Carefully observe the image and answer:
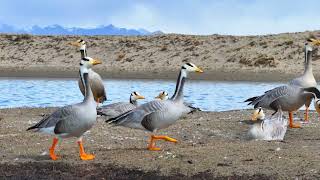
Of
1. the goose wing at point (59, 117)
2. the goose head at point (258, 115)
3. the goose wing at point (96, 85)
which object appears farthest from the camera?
the goose wing at point (96, 85)

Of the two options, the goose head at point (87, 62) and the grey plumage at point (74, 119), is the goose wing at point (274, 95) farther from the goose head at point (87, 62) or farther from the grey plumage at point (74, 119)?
the grey plumage at point (74, 119)

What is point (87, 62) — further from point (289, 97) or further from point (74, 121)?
point (289, 97)

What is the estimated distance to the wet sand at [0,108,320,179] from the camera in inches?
412

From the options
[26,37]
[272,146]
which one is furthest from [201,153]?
[26,37]

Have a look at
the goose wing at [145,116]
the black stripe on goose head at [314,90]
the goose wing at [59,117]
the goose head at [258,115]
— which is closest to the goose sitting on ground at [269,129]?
the goose head at [258,115]

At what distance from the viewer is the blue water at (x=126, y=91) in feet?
88.7

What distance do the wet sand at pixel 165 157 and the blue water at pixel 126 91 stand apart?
9.50m

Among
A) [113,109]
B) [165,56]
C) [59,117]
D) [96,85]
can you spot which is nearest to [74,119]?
[59,117]

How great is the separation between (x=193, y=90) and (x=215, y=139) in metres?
18.5

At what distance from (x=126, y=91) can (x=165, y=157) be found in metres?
21.5

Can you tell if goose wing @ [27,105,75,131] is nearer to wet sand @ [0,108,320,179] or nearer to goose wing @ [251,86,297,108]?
wet sand @ [0,108,320,179]

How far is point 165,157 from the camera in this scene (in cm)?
1163

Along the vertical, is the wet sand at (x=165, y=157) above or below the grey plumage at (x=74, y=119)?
below

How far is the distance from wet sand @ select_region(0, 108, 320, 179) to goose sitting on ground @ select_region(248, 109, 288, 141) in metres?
0.48
